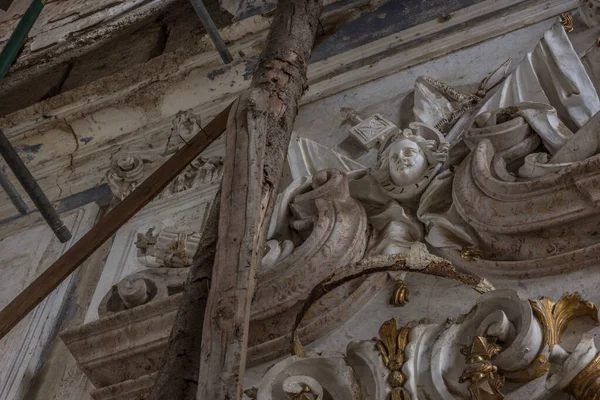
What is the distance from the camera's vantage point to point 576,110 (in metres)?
2.86

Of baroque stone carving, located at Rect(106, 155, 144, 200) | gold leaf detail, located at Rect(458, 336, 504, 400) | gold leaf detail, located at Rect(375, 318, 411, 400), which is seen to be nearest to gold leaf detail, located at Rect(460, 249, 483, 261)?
gold leaf detail, located at Rect(375, 318, 411, 400)

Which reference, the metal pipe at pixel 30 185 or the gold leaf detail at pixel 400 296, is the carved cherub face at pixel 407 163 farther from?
the metal pipe at pixel 30 185

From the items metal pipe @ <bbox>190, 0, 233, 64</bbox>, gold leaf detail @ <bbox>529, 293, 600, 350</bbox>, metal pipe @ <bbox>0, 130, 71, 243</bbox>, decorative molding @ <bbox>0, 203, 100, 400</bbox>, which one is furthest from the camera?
metal pipe @ <bbox>190, 0, 233, 64</bbox>

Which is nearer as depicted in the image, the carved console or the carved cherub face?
the carved console

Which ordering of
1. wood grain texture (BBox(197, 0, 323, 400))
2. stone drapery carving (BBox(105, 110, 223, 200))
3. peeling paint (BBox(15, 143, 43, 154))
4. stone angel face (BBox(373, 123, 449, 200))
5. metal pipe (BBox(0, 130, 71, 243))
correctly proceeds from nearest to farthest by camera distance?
1. wood grain texture (BBox(197, 0, 323, 400))
2. stone angel face (BBox(373, 123, 449, 200))
3. metal pipe (BBox(0, 130, 71, 243))
4. stone drapery carving (BBox(105, 110, 223, 200))
5. peeling paint (BBox(15, 143, 43, 154))

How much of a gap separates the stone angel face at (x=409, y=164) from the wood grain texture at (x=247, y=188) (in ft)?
1.67

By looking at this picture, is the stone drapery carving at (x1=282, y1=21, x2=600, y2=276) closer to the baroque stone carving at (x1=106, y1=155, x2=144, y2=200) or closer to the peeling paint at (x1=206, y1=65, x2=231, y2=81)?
the baroque stone carving at (x1=106, y1=155, x2=144, y2=200)

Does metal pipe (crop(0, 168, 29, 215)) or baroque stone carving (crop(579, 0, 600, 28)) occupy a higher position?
metal pipe (crop(0, 168, 29, 215))

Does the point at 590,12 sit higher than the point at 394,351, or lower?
higher

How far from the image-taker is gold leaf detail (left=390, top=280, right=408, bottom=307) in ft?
8.09

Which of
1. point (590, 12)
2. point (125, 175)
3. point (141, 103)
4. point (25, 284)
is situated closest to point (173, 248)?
point (25, 284)

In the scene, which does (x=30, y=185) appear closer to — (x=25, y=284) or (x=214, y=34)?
(x=25, y=284)

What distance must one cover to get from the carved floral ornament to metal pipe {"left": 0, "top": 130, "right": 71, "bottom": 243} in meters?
1.65

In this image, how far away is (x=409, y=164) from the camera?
287 cm
